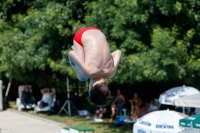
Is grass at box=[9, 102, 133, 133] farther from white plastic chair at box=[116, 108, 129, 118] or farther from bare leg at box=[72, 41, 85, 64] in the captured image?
bare leg at box=[72, 41, 85, 64]

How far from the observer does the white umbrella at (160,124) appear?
429 inches

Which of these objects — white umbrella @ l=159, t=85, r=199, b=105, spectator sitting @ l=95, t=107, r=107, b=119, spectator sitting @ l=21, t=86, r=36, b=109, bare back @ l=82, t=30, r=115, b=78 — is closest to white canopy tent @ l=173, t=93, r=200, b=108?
white umbrella @ l=159, t=85, r=199, b=105

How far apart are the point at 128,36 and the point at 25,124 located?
19.9 ft

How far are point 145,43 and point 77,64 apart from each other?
9210 millimetres

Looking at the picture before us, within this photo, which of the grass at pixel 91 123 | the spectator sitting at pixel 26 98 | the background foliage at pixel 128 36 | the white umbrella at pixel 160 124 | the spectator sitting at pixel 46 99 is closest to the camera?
the white umbrella at pixel 160 124

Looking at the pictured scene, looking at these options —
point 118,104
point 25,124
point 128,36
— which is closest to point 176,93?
point 128,36

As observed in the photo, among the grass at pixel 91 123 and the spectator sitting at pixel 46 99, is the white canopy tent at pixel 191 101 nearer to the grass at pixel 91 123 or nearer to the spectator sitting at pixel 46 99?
the grass at pixel 91 123

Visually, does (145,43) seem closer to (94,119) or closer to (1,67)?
(94,119)

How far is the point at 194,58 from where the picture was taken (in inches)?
536

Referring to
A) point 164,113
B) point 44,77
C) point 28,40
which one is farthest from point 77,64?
point 44,77

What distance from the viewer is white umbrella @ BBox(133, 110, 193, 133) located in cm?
1089

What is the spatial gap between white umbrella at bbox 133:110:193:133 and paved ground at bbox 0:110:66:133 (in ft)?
15.6

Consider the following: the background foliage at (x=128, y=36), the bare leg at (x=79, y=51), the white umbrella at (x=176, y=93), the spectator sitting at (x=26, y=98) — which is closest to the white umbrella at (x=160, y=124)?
the background foliage at (x=128, y=36)

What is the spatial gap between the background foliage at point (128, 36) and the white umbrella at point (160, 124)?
5.12 ft
